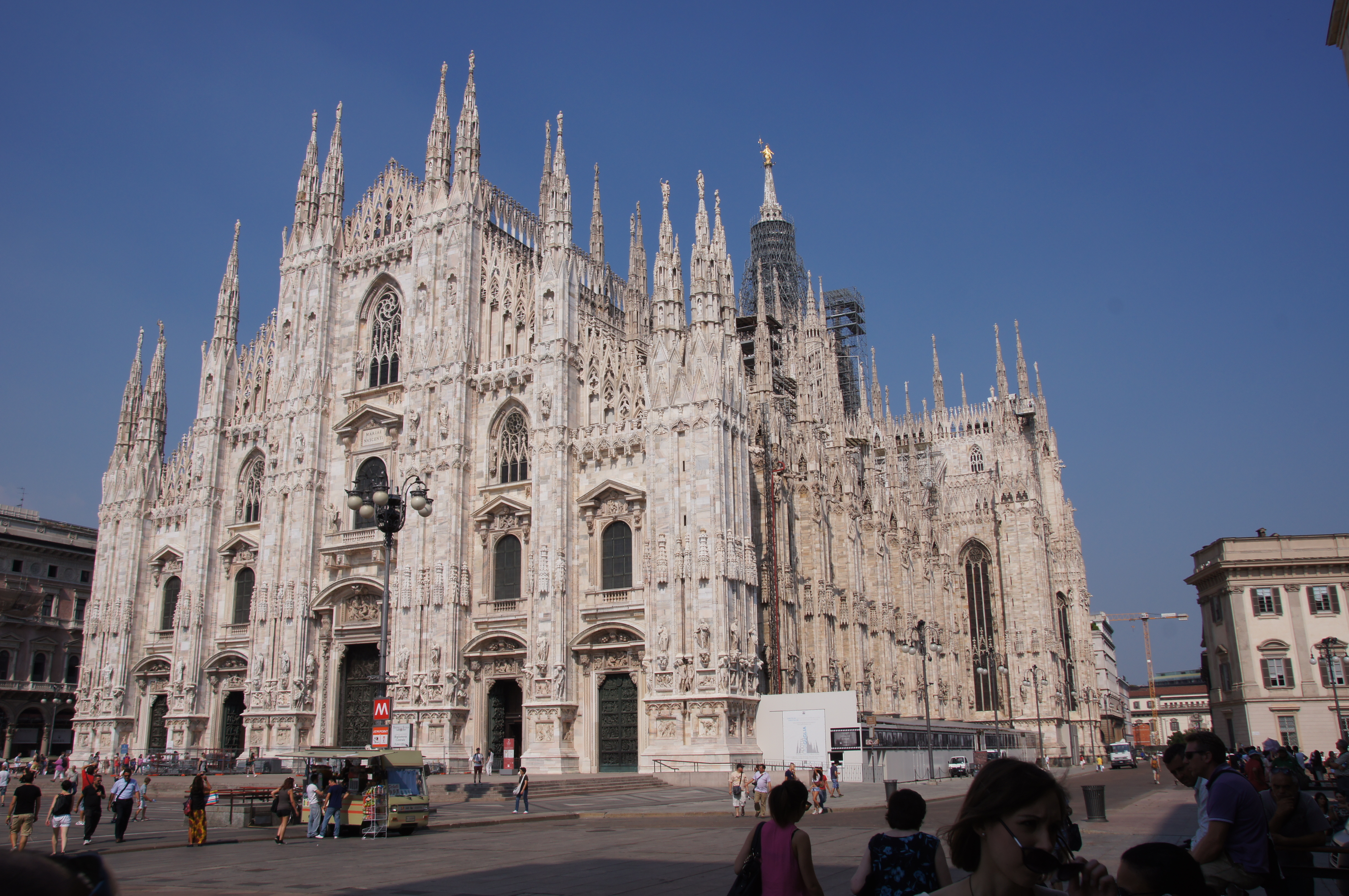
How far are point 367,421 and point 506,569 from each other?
970cm

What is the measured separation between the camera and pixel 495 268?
141 ft

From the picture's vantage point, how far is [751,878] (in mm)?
6539

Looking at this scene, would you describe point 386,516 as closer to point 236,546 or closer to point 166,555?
point 236,546

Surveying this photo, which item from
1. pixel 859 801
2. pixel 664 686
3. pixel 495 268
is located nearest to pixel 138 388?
pixel 495 268

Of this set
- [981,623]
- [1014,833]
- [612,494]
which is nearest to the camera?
[1014,833]

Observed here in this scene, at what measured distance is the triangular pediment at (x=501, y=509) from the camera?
39.0m

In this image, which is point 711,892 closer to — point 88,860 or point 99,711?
point 88,860

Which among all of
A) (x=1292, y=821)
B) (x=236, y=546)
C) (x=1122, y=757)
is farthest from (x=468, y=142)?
(x=1122, y=757)

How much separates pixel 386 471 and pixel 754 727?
1881 cm

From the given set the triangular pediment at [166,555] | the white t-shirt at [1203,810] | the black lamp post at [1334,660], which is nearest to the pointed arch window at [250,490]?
the triangular pediment at [166,555]

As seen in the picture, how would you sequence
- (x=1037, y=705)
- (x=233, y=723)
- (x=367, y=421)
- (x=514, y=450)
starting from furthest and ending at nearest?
(x=1037, y=705), (x=233, y=723), (x=367, y=421), (x=514, y=450)

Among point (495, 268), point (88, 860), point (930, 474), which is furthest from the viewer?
point (930, 474)

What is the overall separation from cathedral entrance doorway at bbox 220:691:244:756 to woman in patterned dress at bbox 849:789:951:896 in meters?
43.9

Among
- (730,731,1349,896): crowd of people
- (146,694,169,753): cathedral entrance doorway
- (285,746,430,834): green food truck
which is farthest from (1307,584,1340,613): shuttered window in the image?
(146,694,169,753): cathedral entrance doorway
